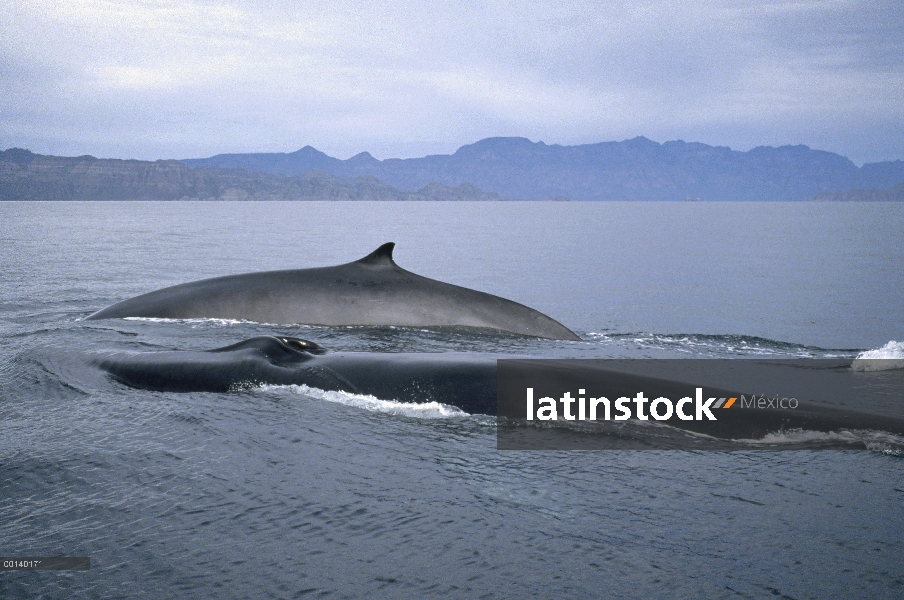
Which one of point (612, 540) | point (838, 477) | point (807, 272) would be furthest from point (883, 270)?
point (612, 540)

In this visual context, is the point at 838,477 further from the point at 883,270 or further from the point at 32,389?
the point at 883,270

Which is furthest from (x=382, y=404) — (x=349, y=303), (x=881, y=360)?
(x=881, y=360)

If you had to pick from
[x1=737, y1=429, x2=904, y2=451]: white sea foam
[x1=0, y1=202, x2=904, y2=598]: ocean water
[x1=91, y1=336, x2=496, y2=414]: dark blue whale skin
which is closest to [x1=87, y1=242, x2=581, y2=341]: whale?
[x1=0, y1=202, x2=904, y2=598]: ocean water

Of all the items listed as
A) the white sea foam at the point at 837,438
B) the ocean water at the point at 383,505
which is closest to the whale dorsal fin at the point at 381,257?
the ocean water at the point at 383,505

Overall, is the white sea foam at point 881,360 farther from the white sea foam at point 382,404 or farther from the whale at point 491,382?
the white sea foam at point 382,404

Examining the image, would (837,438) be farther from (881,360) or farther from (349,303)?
(349,303)

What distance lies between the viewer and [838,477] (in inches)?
252

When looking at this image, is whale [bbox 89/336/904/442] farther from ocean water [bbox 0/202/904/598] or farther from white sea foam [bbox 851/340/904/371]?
white sea foam [bbox 851/340/904/371]

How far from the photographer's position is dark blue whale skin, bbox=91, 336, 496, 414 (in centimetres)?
817

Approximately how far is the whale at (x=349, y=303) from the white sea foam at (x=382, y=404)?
603 centimetres

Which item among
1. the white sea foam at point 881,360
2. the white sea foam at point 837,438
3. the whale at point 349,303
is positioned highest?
the whale at point 349,303

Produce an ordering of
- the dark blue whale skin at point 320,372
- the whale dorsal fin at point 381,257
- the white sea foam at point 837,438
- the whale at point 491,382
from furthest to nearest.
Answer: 1. the whale dorsal fin at point 381,257
2. the dark blue whale skin at point 320,372
3. the whale at point 491,382
4. the white sea foam at point 837,438

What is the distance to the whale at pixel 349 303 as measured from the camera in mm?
14812

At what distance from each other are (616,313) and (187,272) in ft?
56.7
